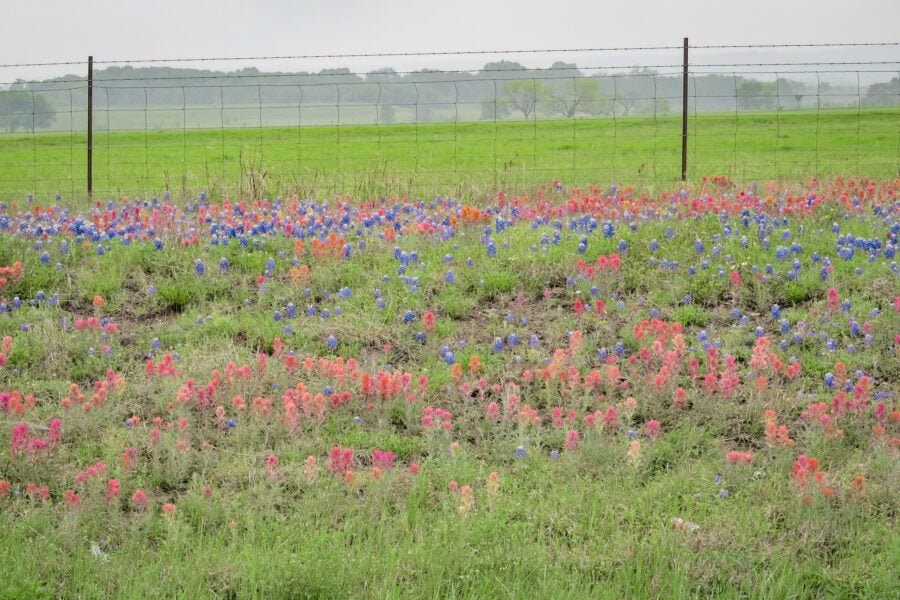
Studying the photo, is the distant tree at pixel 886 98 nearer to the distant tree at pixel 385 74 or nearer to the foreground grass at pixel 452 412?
the distant tree at pixel 385 74

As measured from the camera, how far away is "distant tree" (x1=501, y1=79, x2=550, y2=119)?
741 inches

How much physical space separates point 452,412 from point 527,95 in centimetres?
4692

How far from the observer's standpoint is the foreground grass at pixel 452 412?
177 inches

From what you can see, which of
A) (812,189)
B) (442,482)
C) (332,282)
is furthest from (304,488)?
(812,189)

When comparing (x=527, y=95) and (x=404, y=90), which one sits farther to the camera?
(x=527, y=95)

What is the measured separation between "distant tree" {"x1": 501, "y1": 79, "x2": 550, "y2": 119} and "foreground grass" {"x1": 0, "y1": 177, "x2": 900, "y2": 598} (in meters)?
6.91

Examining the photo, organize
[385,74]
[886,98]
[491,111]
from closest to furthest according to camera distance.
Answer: [385,74] → [886,98] → [491,111]

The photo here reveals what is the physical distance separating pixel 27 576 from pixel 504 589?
7.05 feet

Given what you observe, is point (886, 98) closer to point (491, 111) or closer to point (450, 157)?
point (450, 157)

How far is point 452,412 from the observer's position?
20.7ft

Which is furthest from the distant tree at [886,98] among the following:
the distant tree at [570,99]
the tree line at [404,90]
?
the distant tree at [570,99]

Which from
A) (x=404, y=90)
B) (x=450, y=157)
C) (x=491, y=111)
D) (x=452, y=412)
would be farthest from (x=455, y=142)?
(x=491, y=111)

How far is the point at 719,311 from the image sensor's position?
7.89 metres

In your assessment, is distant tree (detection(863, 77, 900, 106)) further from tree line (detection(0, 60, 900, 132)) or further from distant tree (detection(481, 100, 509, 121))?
distant tree (detection(481, 100, 509, 121))
